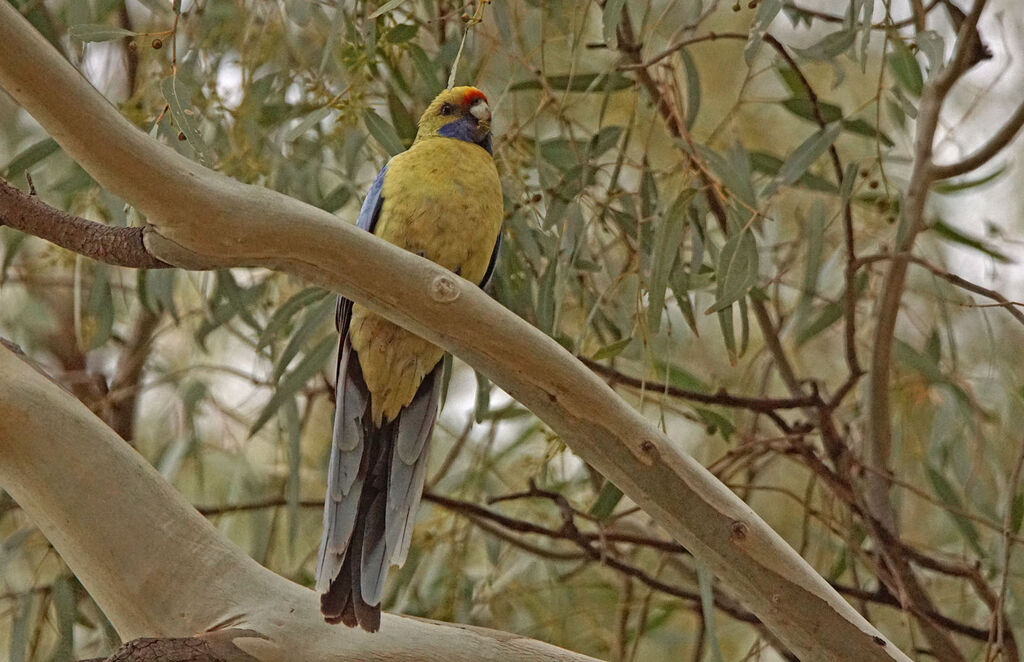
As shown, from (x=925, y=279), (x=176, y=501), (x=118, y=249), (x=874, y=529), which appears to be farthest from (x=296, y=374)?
(x=925, y=279)

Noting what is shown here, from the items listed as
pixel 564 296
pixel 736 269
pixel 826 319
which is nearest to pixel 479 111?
pixel 564 296

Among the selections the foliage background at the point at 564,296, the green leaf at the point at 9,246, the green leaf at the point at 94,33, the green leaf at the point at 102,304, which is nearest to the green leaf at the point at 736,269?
the foliage background at the point at 564,296

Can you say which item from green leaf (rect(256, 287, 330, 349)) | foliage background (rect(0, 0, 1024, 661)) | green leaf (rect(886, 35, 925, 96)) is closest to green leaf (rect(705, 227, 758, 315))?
foliage background (rect(0, 0, 1024, 661))

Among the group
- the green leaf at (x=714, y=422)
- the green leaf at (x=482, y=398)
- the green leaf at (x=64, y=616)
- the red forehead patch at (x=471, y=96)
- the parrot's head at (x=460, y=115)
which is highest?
the red forehead patch at (x=471, y=96)

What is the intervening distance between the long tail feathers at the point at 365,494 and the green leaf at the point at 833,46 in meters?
0.78

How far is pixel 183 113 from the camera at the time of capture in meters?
1.40

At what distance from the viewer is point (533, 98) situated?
91.2 inches

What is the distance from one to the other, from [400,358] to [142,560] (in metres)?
0.58

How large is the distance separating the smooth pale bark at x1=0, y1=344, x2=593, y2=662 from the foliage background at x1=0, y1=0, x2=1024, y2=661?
0.36 m

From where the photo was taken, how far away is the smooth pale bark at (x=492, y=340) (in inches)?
44.8

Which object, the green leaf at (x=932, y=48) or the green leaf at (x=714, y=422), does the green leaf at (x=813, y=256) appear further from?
the green leaf at (x=932, y=48)

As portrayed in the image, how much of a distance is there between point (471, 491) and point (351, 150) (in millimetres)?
887

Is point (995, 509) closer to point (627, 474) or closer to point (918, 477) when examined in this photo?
point (918, 477)

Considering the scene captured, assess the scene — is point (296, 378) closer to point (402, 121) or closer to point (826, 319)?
point (402, 121)
